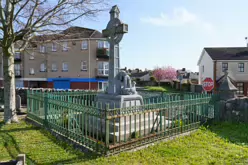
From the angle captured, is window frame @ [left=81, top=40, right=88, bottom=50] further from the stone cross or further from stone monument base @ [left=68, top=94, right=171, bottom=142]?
stone monument base @ [left=68, top=94, right=171, bottom=142]

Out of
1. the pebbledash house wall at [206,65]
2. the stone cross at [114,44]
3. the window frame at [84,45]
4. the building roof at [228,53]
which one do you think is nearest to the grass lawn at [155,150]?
the stone cross at [114,44]

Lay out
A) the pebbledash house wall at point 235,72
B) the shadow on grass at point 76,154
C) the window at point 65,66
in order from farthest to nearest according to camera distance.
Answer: the window at point 65,66 → the pebbledash house wall at point 235,72 → the shadow on grass at point 76,154

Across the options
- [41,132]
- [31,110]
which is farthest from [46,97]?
[31,110]

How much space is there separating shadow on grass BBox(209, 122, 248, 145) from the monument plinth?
3241 millimetres

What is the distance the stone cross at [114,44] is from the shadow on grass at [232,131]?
13.7 feet

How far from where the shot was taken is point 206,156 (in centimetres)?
566

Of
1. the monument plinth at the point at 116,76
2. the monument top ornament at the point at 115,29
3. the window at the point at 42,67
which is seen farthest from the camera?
the window at the point at 42,67

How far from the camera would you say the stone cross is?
296 inches

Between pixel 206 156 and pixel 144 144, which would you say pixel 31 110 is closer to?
pixel 144 144

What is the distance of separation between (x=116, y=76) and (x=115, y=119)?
6.34ft

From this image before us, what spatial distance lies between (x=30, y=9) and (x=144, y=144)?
294 inches

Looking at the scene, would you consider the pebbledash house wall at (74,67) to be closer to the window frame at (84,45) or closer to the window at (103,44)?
the window frame at (84,45)

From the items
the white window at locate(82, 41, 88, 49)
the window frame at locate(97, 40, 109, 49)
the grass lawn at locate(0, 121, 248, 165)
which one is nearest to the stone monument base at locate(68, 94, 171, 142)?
the grass lawn at locate(0, 121, 248, 165)

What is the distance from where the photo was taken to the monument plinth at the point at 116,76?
289 inches
